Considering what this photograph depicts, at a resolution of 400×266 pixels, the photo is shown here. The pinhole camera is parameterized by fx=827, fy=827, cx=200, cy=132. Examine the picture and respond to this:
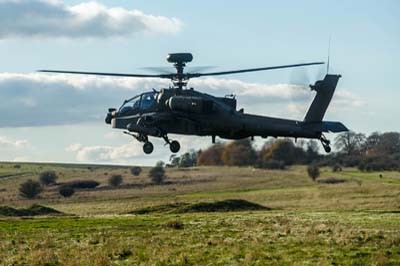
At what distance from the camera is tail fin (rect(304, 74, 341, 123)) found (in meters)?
39.7

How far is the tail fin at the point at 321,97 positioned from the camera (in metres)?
39.7

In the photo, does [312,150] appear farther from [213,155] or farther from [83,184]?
[83,184]

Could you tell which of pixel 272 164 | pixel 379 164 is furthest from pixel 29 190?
pixel 379 164

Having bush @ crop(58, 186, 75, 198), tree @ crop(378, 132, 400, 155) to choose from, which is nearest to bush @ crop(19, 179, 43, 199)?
bush @ crop(58, 186, 75, 198)

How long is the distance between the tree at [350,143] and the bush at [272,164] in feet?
62.4

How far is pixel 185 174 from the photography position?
14062cm

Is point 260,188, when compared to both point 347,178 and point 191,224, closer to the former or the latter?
point 347,178

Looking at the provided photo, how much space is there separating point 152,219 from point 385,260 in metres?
31.5

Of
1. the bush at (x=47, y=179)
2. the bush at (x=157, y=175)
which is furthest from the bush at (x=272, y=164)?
the bush at (x=47, y=179)

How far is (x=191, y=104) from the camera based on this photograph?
38.0m

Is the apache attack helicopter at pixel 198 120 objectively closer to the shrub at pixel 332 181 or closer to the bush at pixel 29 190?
the shrub at pixel 332 181

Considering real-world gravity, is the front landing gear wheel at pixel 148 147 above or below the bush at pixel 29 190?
above

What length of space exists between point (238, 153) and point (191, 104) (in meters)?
68.6

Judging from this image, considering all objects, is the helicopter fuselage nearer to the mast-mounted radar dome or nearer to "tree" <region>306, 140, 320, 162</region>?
the mast-mounted radar dome
